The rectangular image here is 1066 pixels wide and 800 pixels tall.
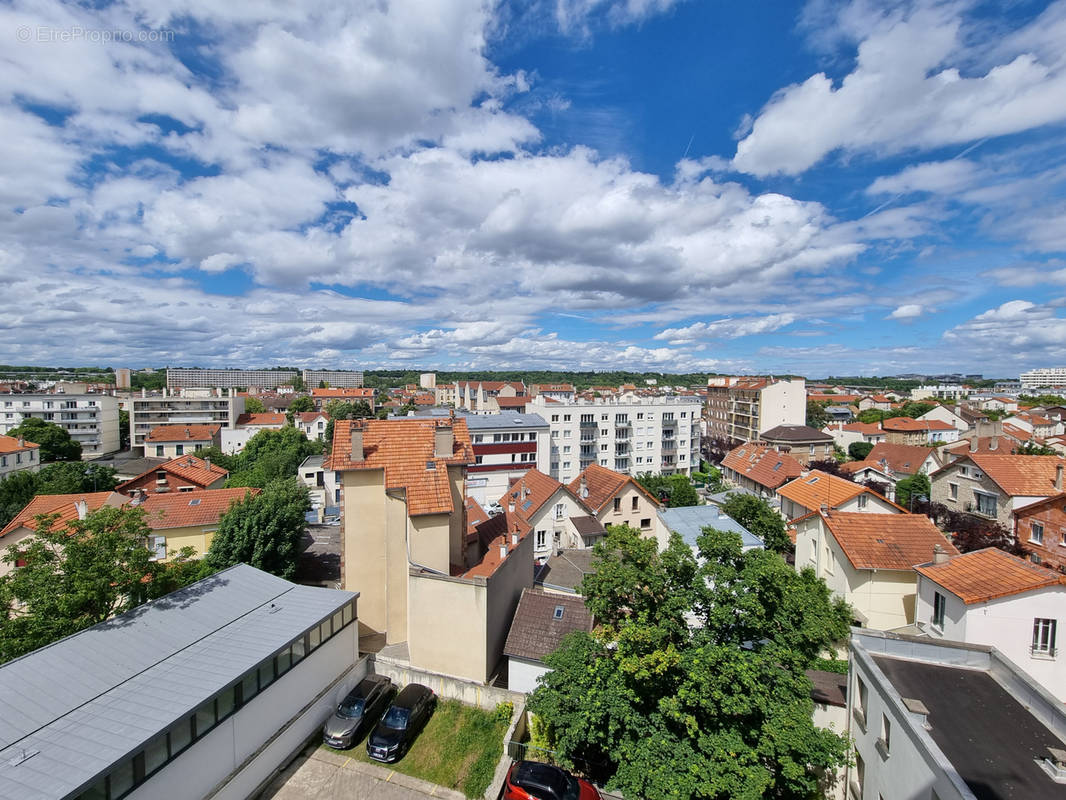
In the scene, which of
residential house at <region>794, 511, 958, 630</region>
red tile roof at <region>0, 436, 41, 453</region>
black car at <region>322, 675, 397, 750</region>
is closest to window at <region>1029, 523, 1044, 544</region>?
residential house at <region>794, 511, 958, 630</region>

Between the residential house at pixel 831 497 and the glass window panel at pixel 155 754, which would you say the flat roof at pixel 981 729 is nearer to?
the residential house at pixel 831 497

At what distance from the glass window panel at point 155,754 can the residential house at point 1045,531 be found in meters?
41.0

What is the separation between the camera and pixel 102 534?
15.6 m

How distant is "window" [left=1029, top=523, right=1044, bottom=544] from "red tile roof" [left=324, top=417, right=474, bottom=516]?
35.0m

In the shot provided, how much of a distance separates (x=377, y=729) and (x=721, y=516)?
25.2 metres

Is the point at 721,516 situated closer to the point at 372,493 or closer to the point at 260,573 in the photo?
the point at 372,493

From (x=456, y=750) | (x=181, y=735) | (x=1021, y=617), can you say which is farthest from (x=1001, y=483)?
(x=181, y=735)

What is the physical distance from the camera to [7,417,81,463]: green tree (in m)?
63.6

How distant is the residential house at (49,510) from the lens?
27.9m

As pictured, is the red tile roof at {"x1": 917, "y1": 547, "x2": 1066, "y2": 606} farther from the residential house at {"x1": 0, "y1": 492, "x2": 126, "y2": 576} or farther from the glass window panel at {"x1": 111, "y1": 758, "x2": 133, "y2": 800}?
the residential house at {"x1": 0, "y1": 492, "x2": 126, "y2": 576}

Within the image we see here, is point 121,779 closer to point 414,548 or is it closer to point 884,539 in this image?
point 414,548

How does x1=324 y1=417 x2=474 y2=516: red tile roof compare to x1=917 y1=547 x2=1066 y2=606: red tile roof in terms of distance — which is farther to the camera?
x1=324 y1=417 x2=474 y2=516: red tile roof

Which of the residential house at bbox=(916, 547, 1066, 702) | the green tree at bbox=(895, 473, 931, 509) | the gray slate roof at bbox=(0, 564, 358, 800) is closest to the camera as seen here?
the gray slate roof at bbox=(0, 564, 358, 800)

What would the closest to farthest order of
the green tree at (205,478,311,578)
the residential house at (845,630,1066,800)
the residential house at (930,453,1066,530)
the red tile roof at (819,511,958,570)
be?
the residential house at (845,630,1066,800)
the green tree at (205,478,311,578)
the red tile roof at (819,511,958,570)
the residential house at (930,453,1066,530)
